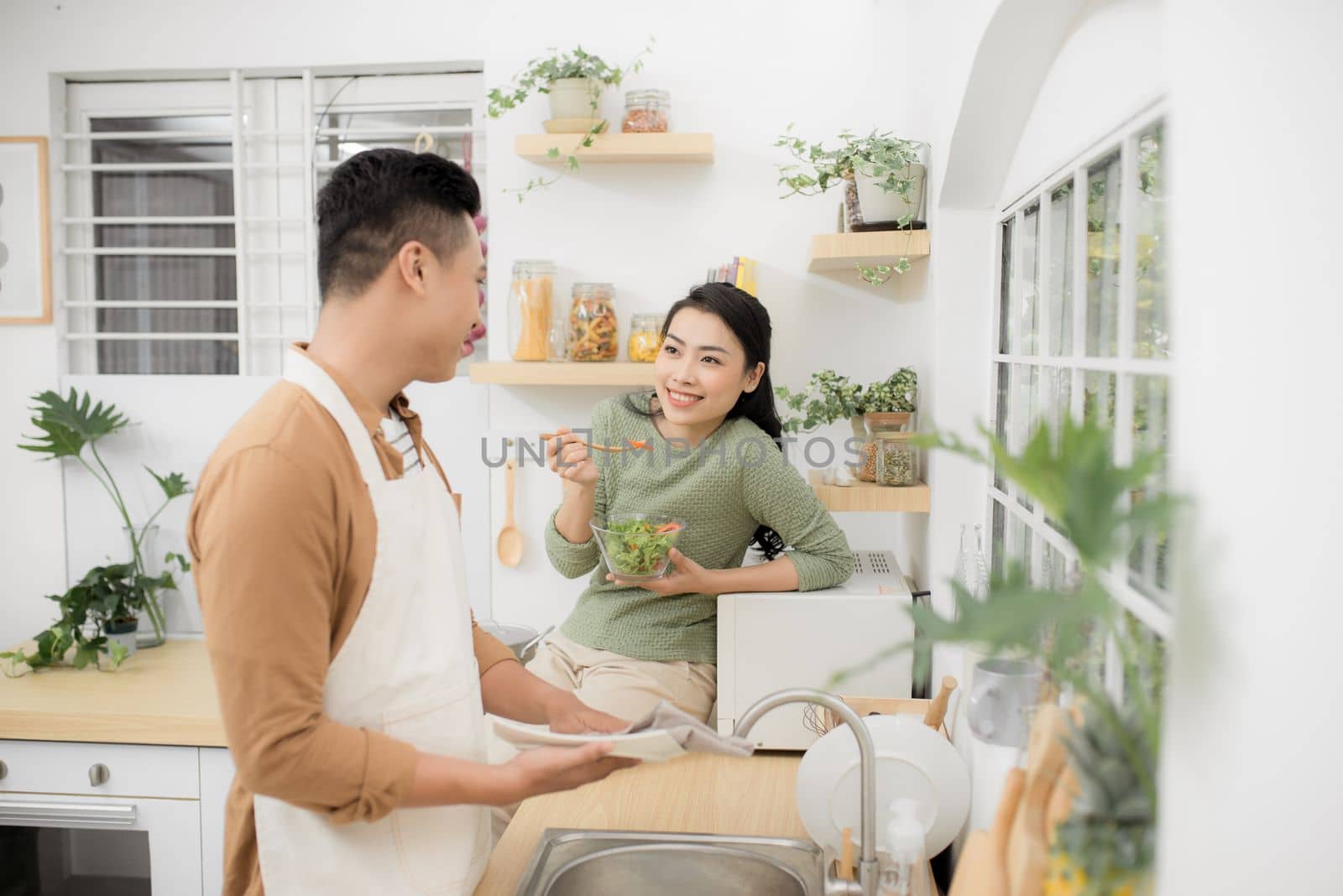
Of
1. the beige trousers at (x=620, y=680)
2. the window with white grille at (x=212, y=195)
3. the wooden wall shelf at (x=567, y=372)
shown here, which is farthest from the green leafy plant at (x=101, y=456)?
the beige trousers at (x=620, y=680)

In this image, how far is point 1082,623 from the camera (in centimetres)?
82

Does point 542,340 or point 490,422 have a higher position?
point 542,340

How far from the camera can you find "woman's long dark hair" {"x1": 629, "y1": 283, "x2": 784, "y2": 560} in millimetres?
2180

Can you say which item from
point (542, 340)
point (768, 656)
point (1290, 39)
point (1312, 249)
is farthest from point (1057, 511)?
point (542, 340)

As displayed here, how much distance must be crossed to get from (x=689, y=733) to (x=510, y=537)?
1.66 metres

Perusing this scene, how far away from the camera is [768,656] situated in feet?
6.68

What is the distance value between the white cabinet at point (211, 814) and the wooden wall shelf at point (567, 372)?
3.63ft

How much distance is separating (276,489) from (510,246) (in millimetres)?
1791

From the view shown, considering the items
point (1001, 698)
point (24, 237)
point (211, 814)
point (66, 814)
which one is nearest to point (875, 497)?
point (1001, 698)

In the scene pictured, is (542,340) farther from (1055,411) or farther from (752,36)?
(1055,411)

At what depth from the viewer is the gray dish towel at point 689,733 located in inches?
47.9

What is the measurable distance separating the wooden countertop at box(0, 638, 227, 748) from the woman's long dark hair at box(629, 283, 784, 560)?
4.24 ft

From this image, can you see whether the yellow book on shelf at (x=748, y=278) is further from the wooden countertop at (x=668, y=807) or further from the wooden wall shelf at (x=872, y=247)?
the wooden countertop at (x=668, y=807)

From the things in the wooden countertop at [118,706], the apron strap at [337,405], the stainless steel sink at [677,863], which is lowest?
the wooden countertop at [118,706]
